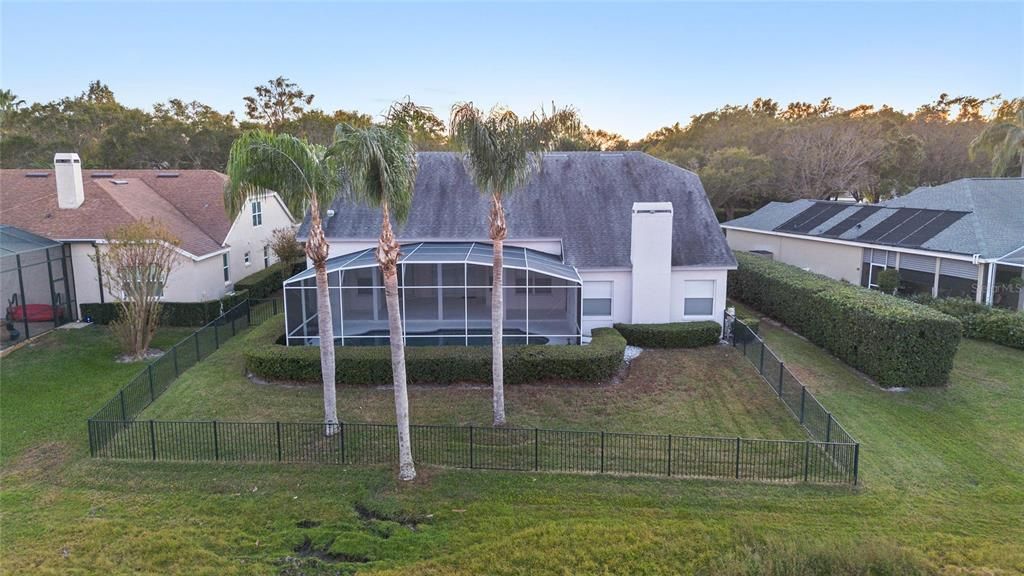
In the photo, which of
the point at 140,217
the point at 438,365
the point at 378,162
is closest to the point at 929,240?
the point at 438,365

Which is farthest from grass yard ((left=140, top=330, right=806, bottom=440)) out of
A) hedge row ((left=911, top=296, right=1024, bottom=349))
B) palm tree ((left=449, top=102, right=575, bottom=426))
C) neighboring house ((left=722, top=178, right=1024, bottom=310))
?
neighboring house ((left=722, top=178, right=1024, bottom=310))

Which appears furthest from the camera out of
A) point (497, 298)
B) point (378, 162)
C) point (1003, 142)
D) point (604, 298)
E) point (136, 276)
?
point (1003, 142)

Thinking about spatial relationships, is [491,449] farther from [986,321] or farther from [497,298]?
[986,321]

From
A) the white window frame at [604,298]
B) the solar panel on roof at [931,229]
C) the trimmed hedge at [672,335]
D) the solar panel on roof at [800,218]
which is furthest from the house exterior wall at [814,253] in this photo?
the white window frame at [604,298]

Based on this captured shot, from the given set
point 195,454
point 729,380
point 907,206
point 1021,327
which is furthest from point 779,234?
point 195,454

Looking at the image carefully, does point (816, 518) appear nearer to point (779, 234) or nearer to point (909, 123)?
point (779, 234)
